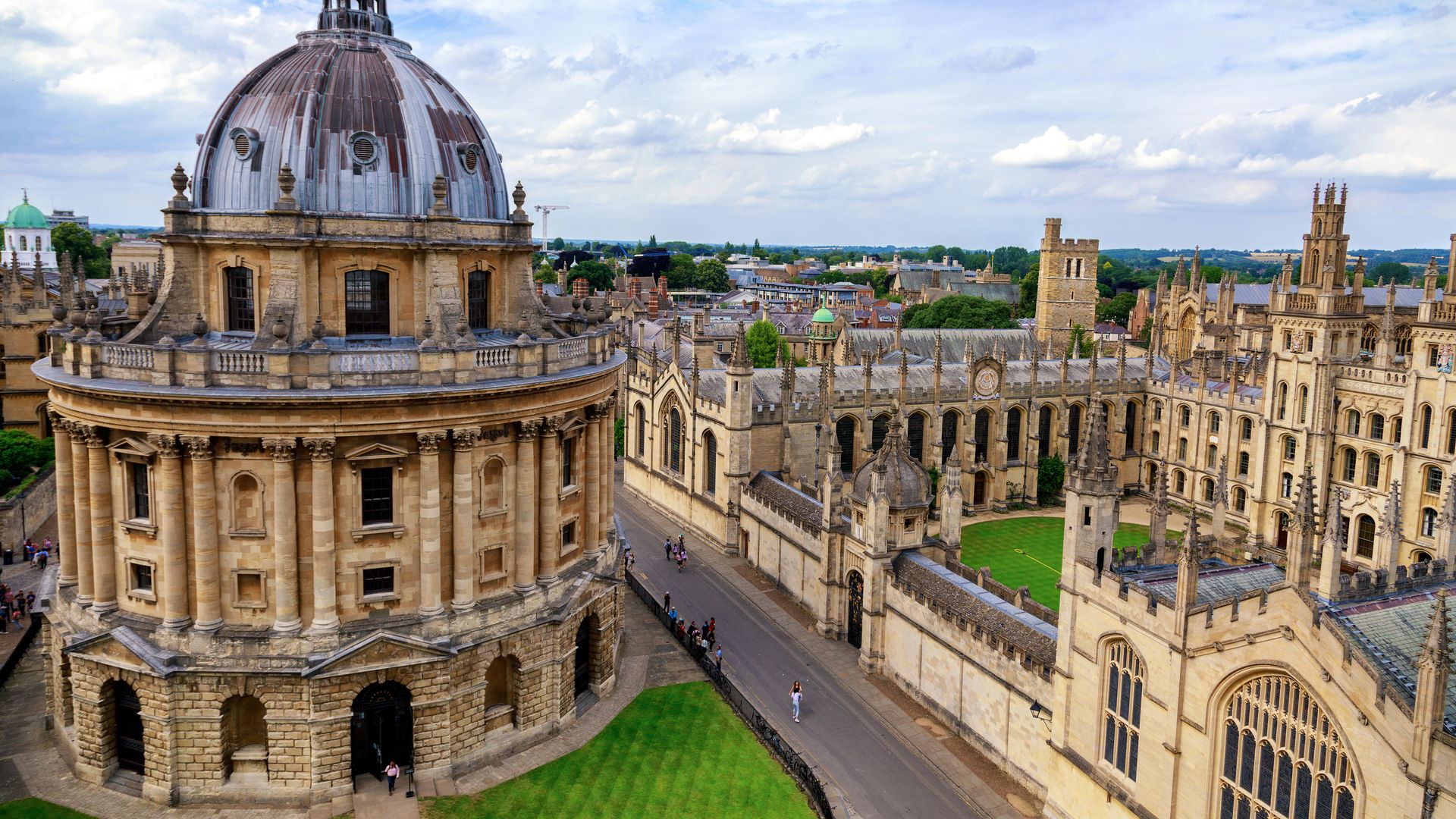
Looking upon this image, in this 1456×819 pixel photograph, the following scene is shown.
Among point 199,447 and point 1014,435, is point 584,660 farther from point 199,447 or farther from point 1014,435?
point 1014,435

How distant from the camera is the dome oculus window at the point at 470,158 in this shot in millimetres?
34844

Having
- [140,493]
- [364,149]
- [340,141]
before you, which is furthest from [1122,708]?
[140,493]

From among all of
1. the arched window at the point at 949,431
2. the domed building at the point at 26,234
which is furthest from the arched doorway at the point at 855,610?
the domed building at the point at 26,234

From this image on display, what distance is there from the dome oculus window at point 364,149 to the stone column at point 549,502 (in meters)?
10.3

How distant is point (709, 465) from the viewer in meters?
59.6

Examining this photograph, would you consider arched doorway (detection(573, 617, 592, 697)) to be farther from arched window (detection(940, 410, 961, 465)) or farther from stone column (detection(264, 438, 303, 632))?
arched window (detection(940, 410, 961, 465))

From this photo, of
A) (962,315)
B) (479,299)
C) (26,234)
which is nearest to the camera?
(479,299)

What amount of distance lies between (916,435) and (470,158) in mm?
39615

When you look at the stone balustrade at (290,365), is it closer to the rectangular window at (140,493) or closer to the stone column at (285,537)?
the stone column at (285,537)

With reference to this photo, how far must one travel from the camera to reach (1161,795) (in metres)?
25.5

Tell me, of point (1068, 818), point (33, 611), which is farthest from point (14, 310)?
point (1068, 818)

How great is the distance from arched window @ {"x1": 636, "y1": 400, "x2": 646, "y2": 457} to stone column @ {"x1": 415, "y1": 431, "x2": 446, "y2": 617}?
36116 mm

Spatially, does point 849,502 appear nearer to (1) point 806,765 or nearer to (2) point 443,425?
(1) point 806,765

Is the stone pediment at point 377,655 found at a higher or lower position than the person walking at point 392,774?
higher
